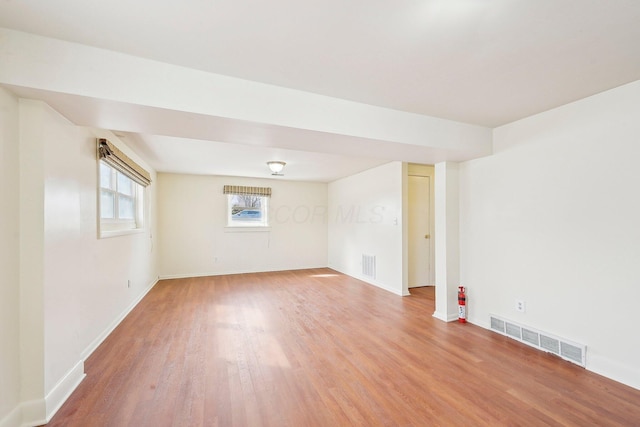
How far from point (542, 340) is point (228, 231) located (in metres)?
5.58

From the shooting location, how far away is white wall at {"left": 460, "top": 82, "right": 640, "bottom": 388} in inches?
80.6

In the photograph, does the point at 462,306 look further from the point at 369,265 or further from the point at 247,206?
the point at 247,206

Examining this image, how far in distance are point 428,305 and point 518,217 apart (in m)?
1.82

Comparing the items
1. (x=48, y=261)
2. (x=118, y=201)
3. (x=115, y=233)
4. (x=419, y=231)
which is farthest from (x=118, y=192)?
(x=419, y=231)

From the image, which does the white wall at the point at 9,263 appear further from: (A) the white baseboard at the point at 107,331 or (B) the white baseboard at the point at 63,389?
(A) the white baseboard at the point at 107,331

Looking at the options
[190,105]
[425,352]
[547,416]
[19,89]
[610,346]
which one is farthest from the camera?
[425,352]

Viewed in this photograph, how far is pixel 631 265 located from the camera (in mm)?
2020

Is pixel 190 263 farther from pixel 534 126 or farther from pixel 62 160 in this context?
pixel 534 126

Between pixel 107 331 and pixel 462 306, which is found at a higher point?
pixel 462 306

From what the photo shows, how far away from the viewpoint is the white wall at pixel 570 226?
2.05m

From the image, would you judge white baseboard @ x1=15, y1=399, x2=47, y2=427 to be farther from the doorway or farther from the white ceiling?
the doorway

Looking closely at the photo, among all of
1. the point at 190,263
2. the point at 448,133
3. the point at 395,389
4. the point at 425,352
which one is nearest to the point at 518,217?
the point at 448,133

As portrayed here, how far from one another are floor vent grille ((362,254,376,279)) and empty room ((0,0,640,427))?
60.2 inches

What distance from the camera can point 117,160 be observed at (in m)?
2.99
